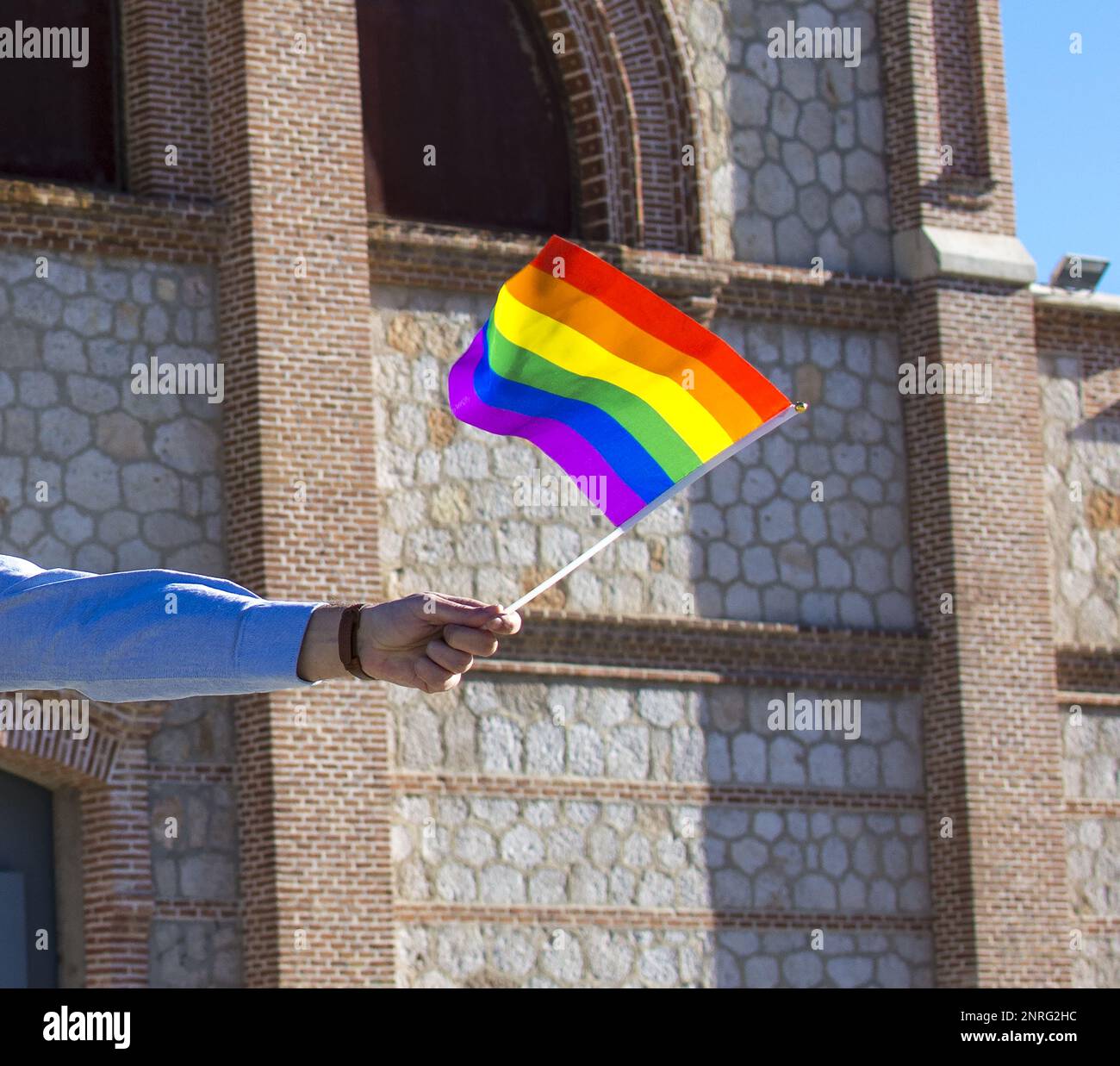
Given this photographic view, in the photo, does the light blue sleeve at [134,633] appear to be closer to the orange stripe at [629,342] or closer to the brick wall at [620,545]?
the orange stripe at [629,342]

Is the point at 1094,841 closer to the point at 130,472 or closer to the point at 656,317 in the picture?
the point at 130,472

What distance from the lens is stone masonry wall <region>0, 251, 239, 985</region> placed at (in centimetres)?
1483

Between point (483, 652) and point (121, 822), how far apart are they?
1204 cm

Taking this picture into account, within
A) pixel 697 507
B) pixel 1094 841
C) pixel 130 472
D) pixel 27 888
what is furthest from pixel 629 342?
pixel 1094 841

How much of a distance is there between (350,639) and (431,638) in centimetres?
15

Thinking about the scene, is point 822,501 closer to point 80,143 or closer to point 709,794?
point 709,794

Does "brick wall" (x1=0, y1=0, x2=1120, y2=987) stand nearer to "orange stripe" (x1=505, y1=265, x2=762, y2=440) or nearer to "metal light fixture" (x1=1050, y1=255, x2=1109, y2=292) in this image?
"metal light fixture" (x1=1050, y1=255, x2=1109, y2=292)

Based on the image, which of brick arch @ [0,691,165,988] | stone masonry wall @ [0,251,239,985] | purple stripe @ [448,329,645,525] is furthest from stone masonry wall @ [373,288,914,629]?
purple stripe @ [448,329,645,525]

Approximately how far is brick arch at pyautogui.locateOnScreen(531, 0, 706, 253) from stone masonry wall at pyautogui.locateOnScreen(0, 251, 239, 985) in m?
3.65

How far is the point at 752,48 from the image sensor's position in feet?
59.8

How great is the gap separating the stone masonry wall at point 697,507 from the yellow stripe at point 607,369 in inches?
433

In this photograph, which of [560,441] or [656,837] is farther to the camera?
[656,837]

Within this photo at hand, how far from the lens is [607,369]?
4.76 m
